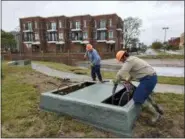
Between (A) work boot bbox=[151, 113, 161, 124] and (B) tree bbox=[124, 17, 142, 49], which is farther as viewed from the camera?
(B) tree bbox=[124, 17, 142, 49]

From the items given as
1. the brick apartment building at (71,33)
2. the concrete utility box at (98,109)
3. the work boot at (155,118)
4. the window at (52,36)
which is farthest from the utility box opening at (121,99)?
the window at (52,36)

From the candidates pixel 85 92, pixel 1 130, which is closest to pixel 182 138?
Answer: pixel 85 92

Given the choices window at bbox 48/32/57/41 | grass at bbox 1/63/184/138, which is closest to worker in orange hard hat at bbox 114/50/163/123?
grass at bbox 1/63/184/138

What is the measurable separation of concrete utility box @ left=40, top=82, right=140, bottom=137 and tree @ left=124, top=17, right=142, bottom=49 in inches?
1847

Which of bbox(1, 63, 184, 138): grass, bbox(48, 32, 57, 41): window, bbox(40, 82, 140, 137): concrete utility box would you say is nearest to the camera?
bbox(40, 82, 140, 137): concrete utility box

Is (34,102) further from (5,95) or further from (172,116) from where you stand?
(172,116)

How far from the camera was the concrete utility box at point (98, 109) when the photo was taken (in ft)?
11.9

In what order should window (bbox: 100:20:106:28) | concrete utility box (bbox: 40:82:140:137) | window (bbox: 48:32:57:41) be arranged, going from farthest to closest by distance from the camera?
window (bbox: 48:32:57:41), window (bbox: 100:20:106:28), concrete utility box (bbox: 40:82:140:137)

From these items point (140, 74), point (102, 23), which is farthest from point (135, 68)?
point (102, 23)

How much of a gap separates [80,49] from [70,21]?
7.17m

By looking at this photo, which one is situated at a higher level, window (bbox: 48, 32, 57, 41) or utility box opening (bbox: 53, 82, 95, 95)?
window (bbox: 48, 32, 57, 41)

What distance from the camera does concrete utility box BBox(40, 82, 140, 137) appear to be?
11.9ft

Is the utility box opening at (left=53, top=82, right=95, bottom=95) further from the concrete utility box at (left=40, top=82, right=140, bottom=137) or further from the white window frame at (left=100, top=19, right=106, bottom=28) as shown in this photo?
the white window frame at (left=100, top=19, right=106, bottom=28)

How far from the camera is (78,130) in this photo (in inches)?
152
